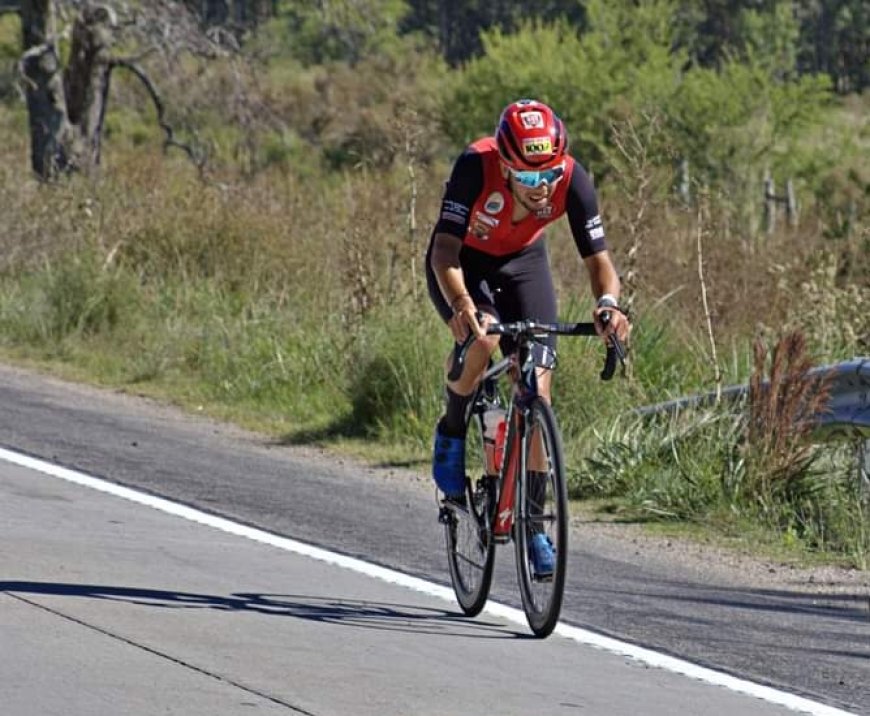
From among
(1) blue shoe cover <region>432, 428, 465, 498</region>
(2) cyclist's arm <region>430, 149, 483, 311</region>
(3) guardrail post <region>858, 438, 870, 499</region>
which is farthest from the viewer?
(3) guardrail post <region>858, 438, 870, 499</region>

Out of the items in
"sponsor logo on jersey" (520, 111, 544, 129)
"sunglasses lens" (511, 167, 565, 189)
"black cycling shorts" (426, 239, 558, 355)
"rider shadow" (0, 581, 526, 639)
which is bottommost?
"rider shadow" (0, 581, 526, 639)

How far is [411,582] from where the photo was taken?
24.8 feet

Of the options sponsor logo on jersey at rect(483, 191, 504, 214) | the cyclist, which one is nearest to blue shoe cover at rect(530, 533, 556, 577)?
the cyclist

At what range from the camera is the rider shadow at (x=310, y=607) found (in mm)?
6691

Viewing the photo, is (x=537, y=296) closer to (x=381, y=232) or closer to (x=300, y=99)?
(x=381, y=232)

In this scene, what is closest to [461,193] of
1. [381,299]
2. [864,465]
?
[864,465]

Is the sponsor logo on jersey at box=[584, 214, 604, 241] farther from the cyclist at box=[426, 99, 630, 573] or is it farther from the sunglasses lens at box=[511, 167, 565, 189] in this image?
the sunglasses lens at box=[511, 167, 565, 189]

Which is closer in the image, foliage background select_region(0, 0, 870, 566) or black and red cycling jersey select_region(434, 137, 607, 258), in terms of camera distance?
black and red cycling jersey select_region(434, 137, 607, 258)

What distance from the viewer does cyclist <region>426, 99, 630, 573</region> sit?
21.5 ft

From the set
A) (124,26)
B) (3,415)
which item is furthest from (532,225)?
(124,26)

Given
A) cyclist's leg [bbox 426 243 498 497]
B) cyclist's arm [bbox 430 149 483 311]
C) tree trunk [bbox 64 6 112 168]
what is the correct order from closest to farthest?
cyclist's arm [bbox 430 149 483 311] → cyclist's leg [bbox 426 243 498 497] → tree trunk [bbox 64 6 112 168]

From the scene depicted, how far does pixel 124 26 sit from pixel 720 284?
10068 millimetres

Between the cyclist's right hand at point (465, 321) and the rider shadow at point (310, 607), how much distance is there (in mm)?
1026

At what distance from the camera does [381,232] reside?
14383 mm
